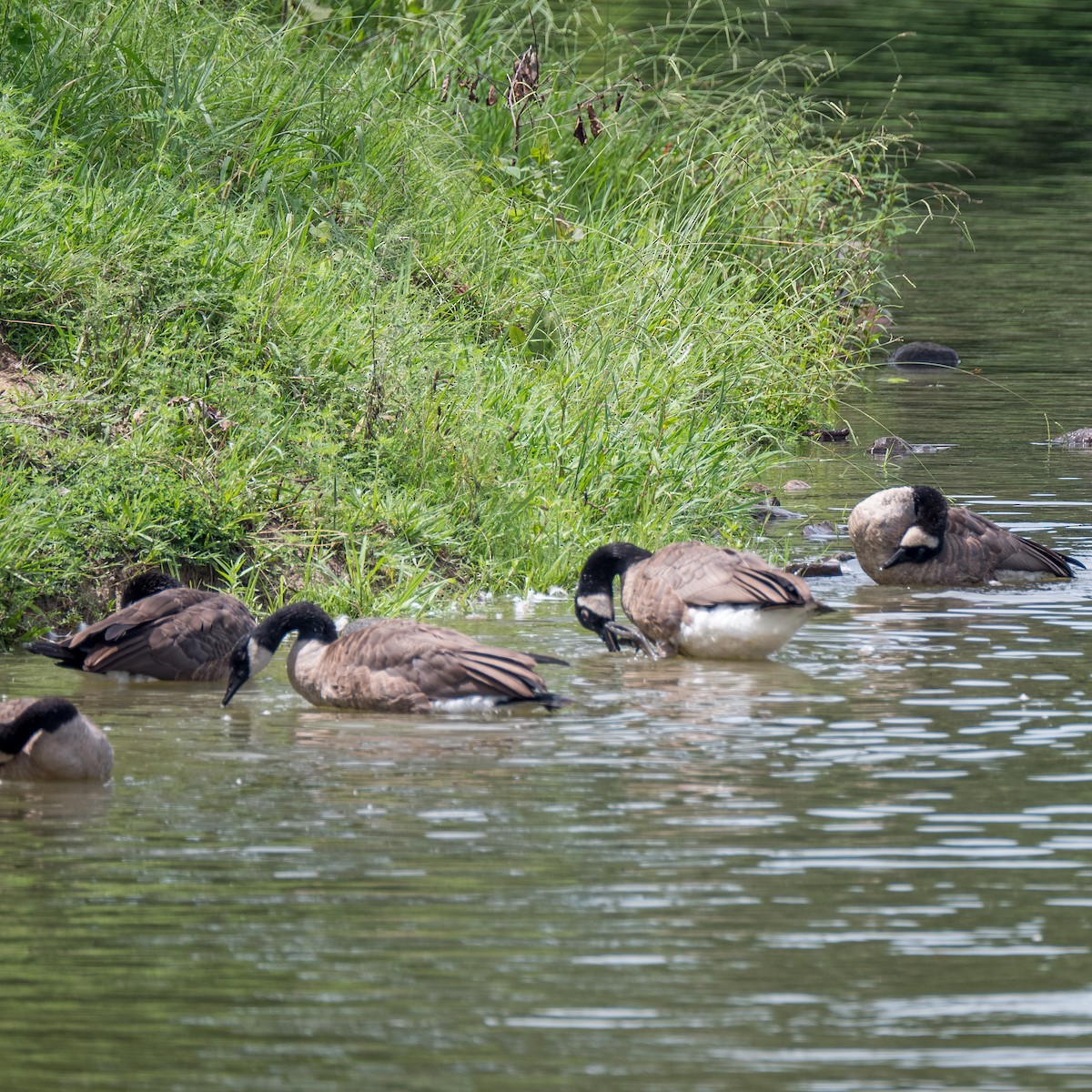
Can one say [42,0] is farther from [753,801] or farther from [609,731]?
[753,801]

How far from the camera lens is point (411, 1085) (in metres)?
4.52

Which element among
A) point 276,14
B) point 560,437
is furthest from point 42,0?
point 560,437

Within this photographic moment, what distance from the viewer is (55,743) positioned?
6891 mm

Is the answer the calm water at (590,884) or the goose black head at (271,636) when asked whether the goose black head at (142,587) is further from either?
the goose black head at (271,636)

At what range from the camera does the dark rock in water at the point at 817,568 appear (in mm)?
11117

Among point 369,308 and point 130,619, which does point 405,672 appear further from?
point 369,308

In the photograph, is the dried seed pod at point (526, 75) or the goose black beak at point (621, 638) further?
the dried seed pod at point (526, 75)

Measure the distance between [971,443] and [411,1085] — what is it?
11.3 m

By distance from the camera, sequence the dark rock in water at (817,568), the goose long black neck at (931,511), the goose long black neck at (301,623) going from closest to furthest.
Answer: the goose long black neck at (301,623) < the goose long black neck at (931,511) < the dark rock in water at (817,568)

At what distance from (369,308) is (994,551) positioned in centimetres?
385

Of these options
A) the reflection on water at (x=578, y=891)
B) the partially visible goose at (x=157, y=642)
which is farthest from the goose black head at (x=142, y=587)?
the reflection on water at (x=578, y=891)

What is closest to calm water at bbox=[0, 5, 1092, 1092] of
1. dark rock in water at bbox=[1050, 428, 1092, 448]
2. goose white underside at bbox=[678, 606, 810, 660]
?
goose white underside at bbox=[678, 606, 810, 660]

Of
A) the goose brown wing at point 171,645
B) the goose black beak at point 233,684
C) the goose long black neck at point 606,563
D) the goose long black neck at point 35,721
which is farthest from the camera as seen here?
the goose long black neck at point 606,563

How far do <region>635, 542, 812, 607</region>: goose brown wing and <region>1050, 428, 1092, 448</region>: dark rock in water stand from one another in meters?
6.43
